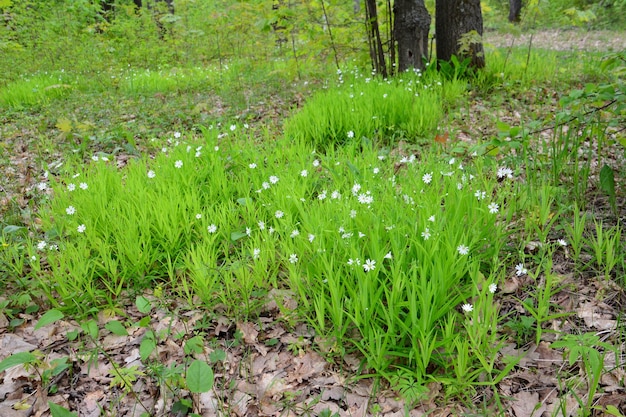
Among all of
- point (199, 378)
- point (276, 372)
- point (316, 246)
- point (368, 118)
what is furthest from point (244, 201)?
point (368, 118)

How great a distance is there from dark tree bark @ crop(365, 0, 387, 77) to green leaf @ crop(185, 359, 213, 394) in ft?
17.0

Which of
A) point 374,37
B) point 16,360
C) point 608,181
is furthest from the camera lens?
point 374,37

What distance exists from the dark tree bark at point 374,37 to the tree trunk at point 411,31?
259mm

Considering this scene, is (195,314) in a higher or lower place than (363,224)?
lower

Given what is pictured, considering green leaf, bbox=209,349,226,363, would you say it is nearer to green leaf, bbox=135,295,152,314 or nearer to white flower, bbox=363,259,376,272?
green leaf, bbox=135,295,152,314

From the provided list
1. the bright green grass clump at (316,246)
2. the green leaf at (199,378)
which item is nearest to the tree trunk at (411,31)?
the bright green grass clump at (316,246)

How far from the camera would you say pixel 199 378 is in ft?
5.15

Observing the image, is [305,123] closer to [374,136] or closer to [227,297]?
[374,136]

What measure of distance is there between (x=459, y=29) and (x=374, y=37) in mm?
1230

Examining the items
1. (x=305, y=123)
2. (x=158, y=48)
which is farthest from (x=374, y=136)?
(x=158, y=48)

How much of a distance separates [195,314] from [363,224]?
3.60ft

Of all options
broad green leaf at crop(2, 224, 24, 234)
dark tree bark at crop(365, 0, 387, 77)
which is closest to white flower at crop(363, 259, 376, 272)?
broad green leaf at crop(2, 224, 24, 234)

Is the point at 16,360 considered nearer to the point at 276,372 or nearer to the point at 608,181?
the point at 276,372

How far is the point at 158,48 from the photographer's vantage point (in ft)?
34.6
